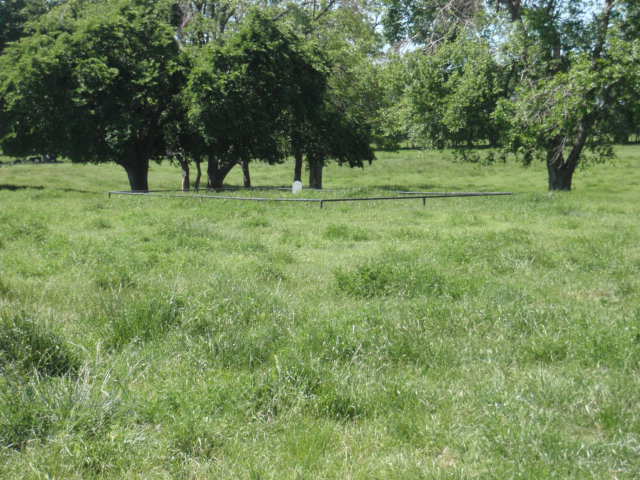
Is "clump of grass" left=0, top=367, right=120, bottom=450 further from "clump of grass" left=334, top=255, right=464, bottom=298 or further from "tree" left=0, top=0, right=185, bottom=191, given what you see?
"tree" left=0, top=0, right=185, bottom=191

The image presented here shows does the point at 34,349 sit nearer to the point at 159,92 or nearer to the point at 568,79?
the point at 568,79

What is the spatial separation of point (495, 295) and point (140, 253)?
6.21 meters

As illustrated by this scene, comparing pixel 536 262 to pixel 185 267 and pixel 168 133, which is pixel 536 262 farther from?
pixel 168 133

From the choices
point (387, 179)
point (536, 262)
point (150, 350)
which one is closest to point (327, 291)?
point (150, 350)

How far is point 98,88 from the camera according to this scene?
26719 millimetres

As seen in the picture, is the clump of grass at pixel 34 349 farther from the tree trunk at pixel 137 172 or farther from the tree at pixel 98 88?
the tree trunk at pixel 137 172

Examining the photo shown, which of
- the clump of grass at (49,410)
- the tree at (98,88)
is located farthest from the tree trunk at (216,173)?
the clump of grass at (49,410)

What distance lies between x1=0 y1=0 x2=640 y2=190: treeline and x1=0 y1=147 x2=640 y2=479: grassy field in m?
14.6

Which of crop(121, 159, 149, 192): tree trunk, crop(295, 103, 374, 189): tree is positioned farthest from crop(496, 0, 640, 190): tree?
crop(121, 159, 149, 192): tree trunk

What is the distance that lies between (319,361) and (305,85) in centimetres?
2606

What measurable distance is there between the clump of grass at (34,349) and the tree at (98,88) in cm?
2247

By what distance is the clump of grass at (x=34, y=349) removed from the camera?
4727mm

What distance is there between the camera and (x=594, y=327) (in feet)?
19.6

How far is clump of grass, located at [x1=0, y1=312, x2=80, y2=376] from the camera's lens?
→ 15.5ft
